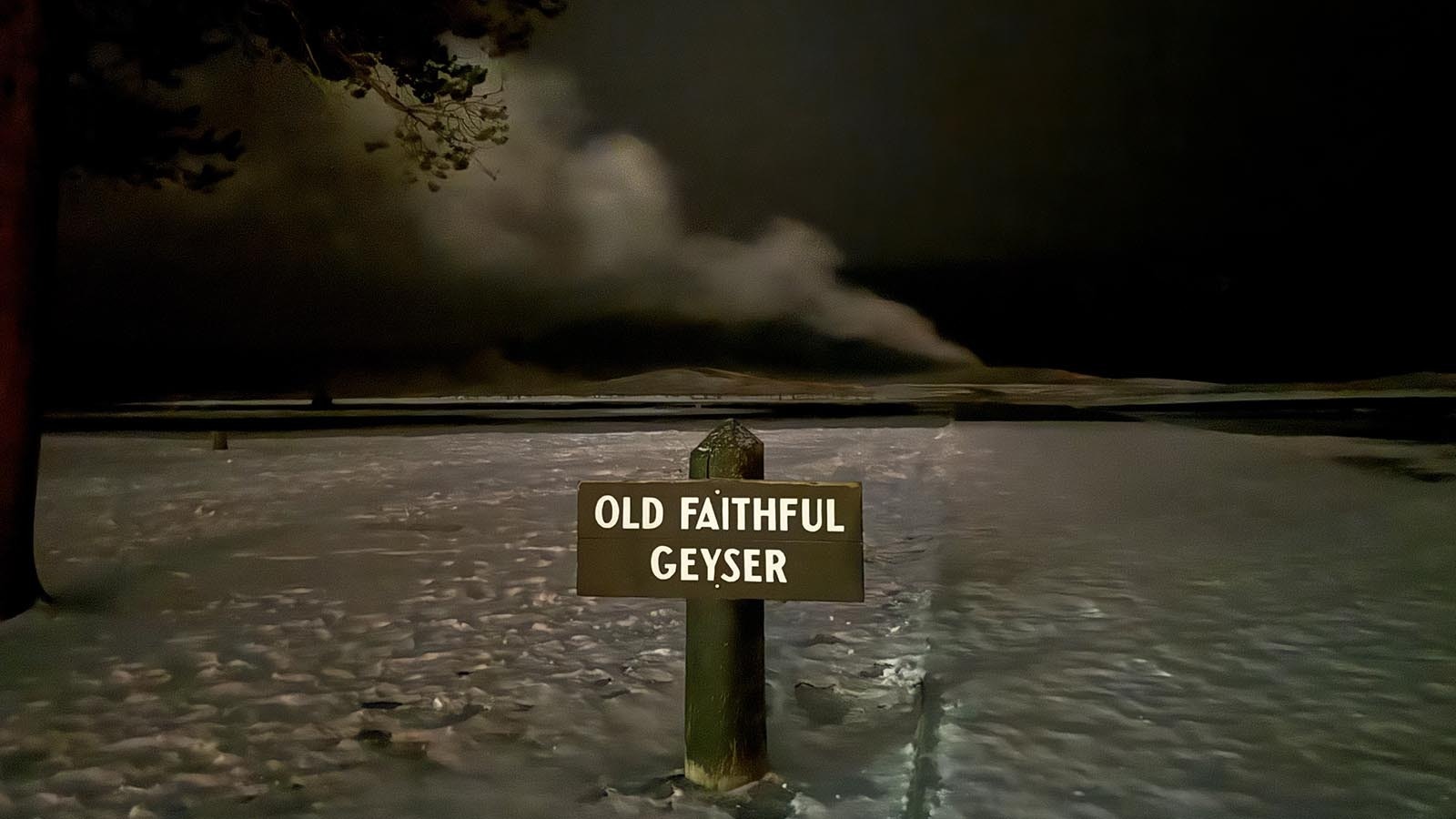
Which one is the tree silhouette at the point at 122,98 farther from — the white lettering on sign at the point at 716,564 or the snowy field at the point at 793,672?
the white lettering on sign at the point at 716,564

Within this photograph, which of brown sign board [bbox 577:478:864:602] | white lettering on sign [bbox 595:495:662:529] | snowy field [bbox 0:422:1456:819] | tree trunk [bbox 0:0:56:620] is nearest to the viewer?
brown sign board [bbox 577:478:864:602]

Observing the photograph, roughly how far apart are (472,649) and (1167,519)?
726cm

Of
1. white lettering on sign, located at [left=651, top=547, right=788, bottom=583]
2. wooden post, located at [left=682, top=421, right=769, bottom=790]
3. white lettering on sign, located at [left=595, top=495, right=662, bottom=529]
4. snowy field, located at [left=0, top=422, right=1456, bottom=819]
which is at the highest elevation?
white lettering on sign, located at [left=595, top=495, right=662, bottom=529]

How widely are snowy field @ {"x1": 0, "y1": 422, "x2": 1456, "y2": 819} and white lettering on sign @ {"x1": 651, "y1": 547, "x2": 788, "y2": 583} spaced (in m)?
0.82

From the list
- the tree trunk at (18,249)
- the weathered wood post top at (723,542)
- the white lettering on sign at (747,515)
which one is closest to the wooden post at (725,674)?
the weathered wood post top at (723,542)

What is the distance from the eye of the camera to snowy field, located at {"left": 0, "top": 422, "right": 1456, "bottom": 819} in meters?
3.36

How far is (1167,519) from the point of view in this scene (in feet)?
31.4

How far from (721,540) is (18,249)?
206 inches

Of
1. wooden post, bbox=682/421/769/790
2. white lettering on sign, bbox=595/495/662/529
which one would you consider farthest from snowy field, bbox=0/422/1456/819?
white lettering on sign, bbox=595/495/662/529

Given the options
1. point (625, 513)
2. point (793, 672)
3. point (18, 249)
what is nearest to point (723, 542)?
point (625, 513)

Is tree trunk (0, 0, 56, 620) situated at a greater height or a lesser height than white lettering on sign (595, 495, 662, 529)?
greater

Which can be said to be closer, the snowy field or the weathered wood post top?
the weathered wood post top

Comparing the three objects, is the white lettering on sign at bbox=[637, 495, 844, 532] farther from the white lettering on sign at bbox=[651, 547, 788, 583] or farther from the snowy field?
the snowy field

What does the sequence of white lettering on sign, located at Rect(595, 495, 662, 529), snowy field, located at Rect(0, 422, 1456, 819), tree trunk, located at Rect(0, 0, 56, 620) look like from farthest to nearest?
tree trunk, located at Rect(0, 0, 56, 620) → snowy field, located at Rect(0, 422, 1456, 819) → white lettering on sign, located at Rect(595, 495, 662, 529)
